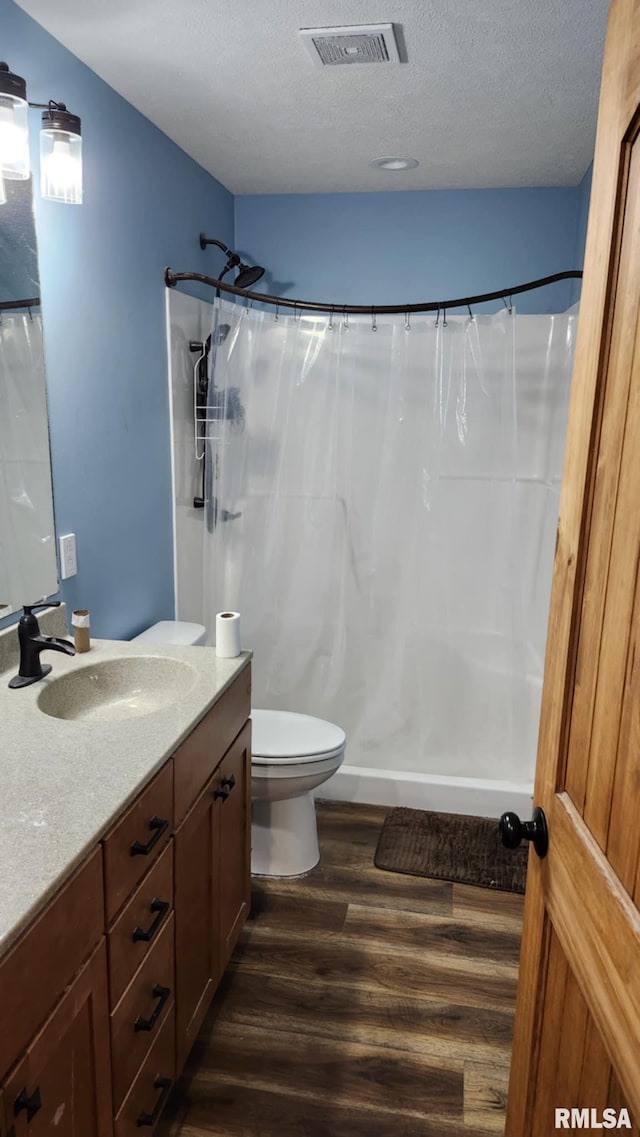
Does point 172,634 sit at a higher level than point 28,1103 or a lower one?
higher

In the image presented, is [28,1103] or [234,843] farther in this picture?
[234,843]

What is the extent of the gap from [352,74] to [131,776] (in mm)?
1908

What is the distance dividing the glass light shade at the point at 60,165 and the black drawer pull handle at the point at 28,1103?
1.71m

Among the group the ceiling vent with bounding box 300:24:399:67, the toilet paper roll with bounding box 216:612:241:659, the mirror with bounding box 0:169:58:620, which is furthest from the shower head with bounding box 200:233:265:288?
the toilet paper roll with bounding box 216:612:241:659

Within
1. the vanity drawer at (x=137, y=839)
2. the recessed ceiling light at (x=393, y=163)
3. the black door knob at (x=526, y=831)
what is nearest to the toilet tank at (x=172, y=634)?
the vanity drawer at (x=137, y=839)

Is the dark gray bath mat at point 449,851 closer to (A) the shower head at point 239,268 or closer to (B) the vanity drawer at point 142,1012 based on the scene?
(B) the vanity drawer at point 142,1012

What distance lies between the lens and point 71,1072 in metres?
1.09

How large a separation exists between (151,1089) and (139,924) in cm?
38

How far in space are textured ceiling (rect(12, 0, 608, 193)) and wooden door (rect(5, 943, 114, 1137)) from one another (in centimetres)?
199

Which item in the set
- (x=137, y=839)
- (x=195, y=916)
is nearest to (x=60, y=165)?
(x=137, y=839)

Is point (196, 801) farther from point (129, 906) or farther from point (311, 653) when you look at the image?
point (311, 653)

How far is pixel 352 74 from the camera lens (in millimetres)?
2035

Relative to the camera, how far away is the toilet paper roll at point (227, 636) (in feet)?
6.20

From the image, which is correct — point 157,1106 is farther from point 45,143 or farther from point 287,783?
point 45,143
